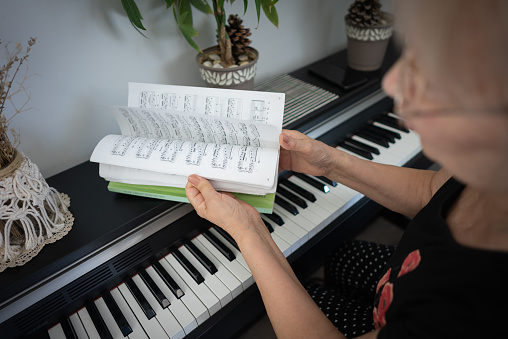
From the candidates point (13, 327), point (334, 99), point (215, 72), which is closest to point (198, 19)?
point (215, 72)

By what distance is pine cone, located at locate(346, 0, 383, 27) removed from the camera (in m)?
1.34

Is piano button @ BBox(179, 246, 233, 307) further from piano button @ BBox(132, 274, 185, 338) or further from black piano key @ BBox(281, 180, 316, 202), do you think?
black piano key @ BBox(281, 180, 316, 202)

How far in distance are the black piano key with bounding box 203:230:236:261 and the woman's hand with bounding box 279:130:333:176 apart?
30 cm

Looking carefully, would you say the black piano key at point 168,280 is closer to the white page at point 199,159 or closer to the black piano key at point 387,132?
the white page at point 199,159

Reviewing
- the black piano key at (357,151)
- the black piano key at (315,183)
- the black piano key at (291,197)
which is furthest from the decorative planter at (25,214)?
the black piano key at (357,151)

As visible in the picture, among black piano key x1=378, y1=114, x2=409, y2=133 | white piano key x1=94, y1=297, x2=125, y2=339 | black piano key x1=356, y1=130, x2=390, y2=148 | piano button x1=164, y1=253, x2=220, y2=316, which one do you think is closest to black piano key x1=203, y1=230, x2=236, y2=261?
piano button x1=164, y1=253, x2=220, y2=316

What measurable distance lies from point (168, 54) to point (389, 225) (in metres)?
1.52

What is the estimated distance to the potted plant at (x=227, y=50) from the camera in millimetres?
1028

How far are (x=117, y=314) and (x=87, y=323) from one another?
82 mm

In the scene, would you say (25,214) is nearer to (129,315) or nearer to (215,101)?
(129,315)

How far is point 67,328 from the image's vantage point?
85cm

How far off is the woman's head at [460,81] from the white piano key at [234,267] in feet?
2.09

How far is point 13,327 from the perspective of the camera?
0.80 meters

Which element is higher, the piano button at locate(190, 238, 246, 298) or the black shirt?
the black shirt
